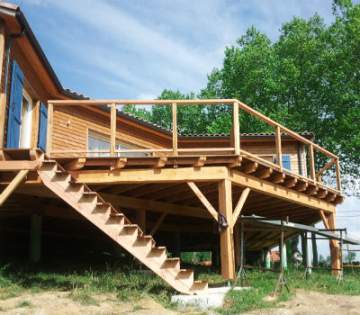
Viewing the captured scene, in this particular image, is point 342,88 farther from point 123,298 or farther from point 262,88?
point 123,298

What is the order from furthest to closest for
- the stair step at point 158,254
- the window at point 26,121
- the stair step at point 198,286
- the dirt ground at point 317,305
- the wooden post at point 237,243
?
the wooden post at point 237,243 → the window at point 26,121 → the stair step at point 158,254 → the stair step at point 198,286 → the dirt ground at point 317,305

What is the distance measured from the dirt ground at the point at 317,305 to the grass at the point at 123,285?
23 cm

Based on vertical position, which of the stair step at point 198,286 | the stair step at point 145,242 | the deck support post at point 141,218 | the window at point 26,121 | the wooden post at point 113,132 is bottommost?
the stair step at point 198,286

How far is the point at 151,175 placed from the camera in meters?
10.3

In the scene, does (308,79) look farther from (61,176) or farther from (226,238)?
(61,176)

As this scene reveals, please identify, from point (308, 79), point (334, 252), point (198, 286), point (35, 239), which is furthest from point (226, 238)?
point (308, 79)

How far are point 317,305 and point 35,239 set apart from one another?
721 cm

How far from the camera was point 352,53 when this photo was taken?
26641mm

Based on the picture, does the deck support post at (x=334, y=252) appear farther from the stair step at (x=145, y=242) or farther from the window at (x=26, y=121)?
the window at (x=26, y=121)

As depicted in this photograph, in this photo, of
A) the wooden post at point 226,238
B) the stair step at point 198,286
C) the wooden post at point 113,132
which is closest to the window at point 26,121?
the wooden post at point 113,132

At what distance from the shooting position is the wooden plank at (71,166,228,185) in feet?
33.5

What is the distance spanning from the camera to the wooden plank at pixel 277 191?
36.0 feet

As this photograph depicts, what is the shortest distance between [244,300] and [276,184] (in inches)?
181

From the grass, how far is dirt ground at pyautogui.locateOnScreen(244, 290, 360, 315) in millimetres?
226
